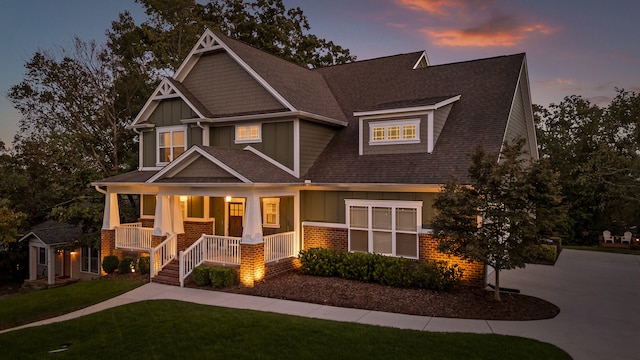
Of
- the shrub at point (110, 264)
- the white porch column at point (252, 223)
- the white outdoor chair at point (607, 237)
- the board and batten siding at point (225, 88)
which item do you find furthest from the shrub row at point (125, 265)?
the white outdoor chair at point (607, 237)

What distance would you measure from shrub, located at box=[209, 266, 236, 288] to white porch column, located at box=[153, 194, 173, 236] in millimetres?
3408

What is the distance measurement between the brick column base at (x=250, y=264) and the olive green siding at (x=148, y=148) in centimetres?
833

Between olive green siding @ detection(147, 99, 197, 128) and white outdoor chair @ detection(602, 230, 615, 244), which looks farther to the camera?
white outdoor chair @ detection(602, 230, 615, 244)

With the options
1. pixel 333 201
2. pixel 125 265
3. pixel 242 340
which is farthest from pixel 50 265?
pixel 242 340

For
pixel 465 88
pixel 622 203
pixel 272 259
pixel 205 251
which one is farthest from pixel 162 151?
pixel 622 203

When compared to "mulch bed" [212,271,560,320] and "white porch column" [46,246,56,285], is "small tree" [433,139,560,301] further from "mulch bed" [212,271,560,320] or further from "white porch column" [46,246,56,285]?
"white porch column" [46,246,56,285]

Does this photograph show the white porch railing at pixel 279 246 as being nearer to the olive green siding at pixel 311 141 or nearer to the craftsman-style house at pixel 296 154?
the craftsman-style house at pixel 296 154

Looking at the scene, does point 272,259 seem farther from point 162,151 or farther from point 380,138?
point 162,151

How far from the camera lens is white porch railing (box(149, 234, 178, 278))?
564 inches

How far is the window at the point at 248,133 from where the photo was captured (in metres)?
16.0

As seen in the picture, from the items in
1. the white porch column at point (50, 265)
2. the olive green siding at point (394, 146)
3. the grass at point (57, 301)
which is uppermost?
the olive green siding at point (394, 146)

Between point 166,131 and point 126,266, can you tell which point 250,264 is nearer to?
point 126,266

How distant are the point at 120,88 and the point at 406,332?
69.8 feet

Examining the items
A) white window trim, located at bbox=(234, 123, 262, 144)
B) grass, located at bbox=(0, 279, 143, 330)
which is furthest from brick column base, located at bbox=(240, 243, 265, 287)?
white window trim, located at bbox=(234, 123, 262, 144)
